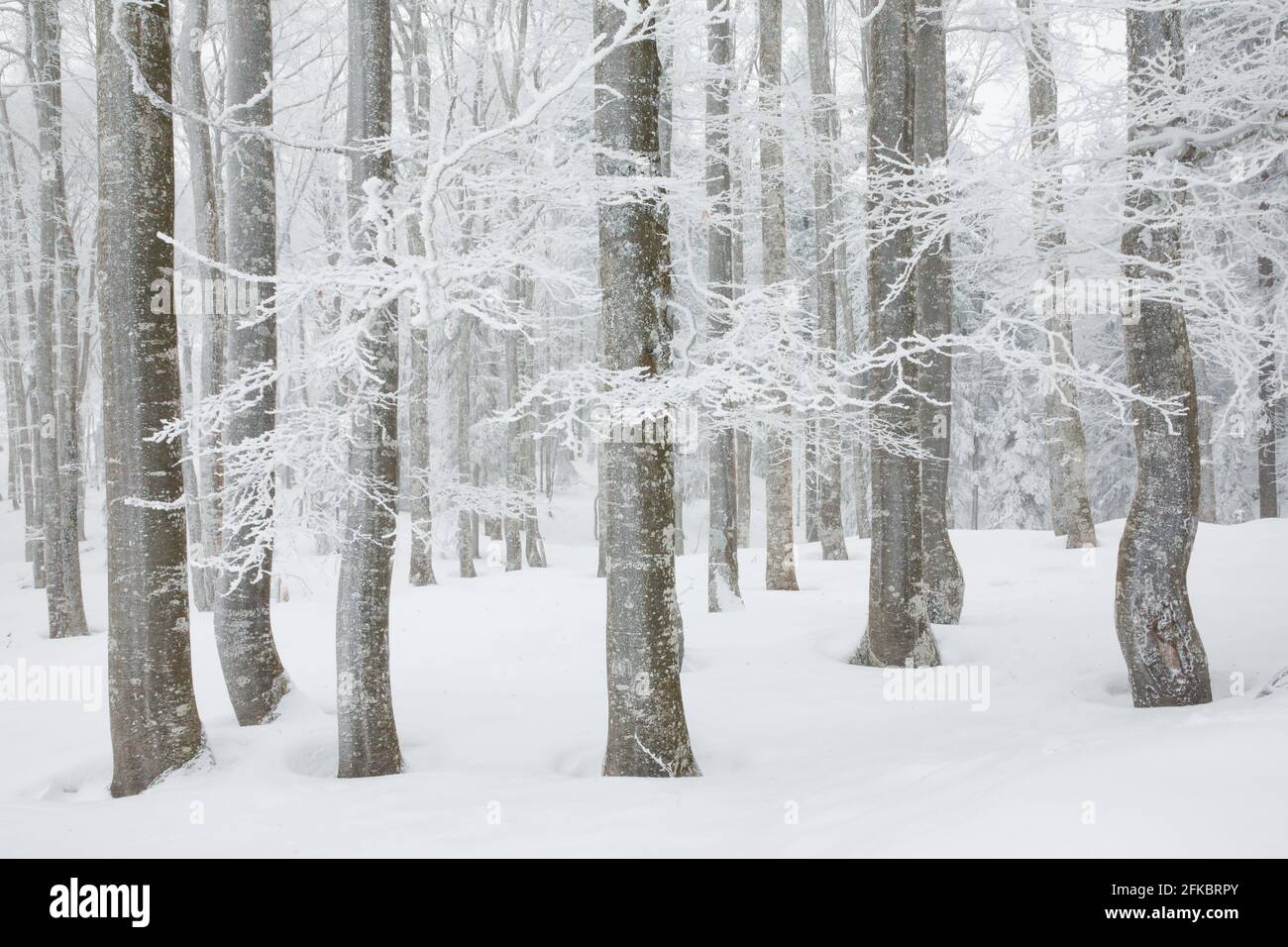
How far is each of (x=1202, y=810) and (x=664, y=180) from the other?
13.1 feet

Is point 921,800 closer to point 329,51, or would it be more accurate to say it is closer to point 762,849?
point 762,849

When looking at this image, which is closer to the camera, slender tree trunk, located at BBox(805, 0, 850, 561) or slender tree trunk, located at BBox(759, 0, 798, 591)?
slender tree trunk, located at BBox(759, 0, 798, 591)

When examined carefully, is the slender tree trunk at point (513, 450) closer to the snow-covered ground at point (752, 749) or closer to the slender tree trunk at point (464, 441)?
the slender tree trunk at point (464, 441)

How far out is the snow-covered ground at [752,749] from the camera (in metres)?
3.62

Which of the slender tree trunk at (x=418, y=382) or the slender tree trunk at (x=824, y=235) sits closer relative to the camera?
the slender tree trunk at (x=824, y=235)

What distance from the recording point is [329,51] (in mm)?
16438

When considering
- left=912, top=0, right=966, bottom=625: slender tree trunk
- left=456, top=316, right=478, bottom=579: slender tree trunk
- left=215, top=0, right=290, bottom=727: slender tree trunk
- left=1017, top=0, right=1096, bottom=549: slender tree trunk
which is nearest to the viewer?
left=215, top=0, right=290, bottom=727: slender tree trunk

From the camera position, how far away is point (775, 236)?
483 inches

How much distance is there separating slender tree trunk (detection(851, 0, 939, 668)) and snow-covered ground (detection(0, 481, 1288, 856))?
0.59 meters

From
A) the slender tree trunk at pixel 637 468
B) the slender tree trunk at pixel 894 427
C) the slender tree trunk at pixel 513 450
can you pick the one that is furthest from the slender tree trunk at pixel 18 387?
the slender tree trunk at pixel 894 427

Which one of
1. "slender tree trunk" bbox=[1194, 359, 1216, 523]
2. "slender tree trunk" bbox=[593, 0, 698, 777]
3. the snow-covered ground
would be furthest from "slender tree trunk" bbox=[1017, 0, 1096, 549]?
"slender tree trunk" bbox=[593, 0, 698, 777]

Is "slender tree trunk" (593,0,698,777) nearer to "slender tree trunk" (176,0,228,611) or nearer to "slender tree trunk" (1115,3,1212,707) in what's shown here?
"slender tree trunk" (1115,3,1212,707)

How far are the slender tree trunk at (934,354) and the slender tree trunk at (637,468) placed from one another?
18.0 feet

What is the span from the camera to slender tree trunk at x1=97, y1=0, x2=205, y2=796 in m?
5.14
